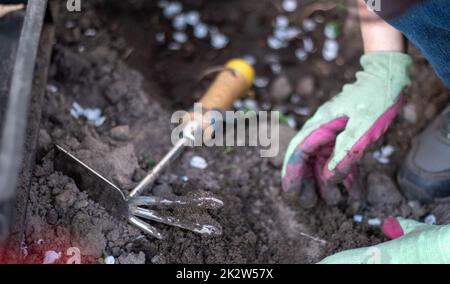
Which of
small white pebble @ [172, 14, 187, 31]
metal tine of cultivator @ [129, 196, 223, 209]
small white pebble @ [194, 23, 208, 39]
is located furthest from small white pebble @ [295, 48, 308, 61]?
metal tine of cultivator @ [129, 196, 223, 209]

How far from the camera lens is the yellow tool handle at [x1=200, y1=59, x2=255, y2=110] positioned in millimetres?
2283

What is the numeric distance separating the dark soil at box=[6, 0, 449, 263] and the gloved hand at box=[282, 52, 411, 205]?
7.1 inches

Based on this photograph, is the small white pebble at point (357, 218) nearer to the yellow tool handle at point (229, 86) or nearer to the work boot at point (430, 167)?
the work boot at point (430, 167)

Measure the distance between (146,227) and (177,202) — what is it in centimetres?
12

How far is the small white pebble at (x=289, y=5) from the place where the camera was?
2.89m

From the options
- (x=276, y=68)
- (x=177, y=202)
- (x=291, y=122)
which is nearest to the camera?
(x=177, y=202)

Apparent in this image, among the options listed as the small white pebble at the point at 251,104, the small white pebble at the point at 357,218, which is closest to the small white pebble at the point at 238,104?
the small white pebble at the point at 251,104

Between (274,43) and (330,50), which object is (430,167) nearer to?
(330,50)

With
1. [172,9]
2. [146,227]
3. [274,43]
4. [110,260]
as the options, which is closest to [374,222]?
[146,227]

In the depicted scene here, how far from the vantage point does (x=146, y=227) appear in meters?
1.76

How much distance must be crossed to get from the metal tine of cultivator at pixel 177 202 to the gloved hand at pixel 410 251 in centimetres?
40

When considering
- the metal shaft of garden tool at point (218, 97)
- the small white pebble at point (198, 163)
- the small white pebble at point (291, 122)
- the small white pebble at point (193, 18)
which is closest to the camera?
the metal shaft of garden tool at point (218, 97)

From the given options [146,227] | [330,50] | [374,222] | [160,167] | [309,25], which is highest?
[309,25]

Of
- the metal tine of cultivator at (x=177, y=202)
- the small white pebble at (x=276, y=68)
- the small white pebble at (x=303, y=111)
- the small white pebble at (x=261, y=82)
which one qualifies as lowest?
the metal tine of cultivator at (x=177, y=202)
